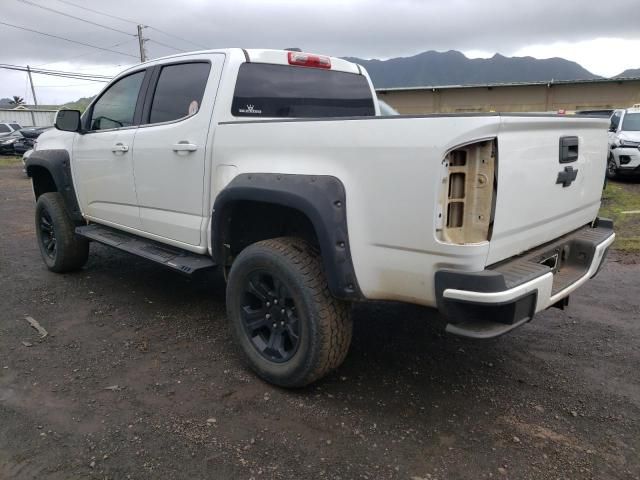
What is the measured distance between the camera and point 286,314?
122 inches

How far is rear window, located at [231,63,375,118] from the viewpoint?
3621 mm

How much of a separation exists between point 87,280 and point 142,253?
1659 mm

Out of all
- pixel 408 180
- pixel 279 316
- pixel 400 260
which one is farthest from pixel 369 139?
pixel 279 316

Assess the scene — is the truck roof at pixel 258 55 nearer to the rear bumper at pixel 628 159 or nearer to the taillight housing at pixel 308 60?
the taillight housing at pixel 308 60

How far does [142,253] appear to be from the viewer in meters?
4.09

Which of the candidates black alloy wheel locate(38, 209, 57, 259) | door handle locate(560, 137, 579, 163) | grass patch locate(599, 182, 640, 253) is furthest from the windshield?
black alloy wheel locate(38, 209, 57, 259)

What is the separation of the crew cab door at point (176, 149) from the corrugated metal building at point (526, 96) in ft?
71.5

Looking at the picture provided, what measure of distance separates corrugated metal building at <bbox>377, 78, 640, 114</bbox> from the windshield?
1127 centimetres

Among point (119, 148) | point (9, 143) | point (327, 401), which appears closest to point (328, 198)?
point (327, 401)

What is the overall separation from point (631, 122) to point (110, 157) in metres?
12.4

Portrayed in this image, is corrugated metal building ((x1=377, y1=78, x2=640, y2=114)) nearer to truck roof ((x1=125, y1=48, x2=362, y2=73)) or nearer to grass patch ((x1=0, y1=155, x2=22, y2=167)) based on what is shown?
grass patch ((x1=0, y1=155, x2=22, y2=167))

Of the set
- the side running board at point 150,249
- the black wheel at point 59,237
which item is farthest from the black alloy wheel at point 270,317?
the black wheel at point 59,237

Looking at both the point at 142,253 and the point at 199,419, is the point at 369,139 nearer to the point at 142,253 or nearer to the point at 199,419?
the point at 199,419

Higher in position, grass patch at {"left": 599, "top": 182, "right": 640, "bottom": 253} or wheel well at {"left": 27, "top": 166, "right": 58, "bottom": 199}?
wheel well at {"left": 27, "top": 166, "right": 58, "bottom": 199}
